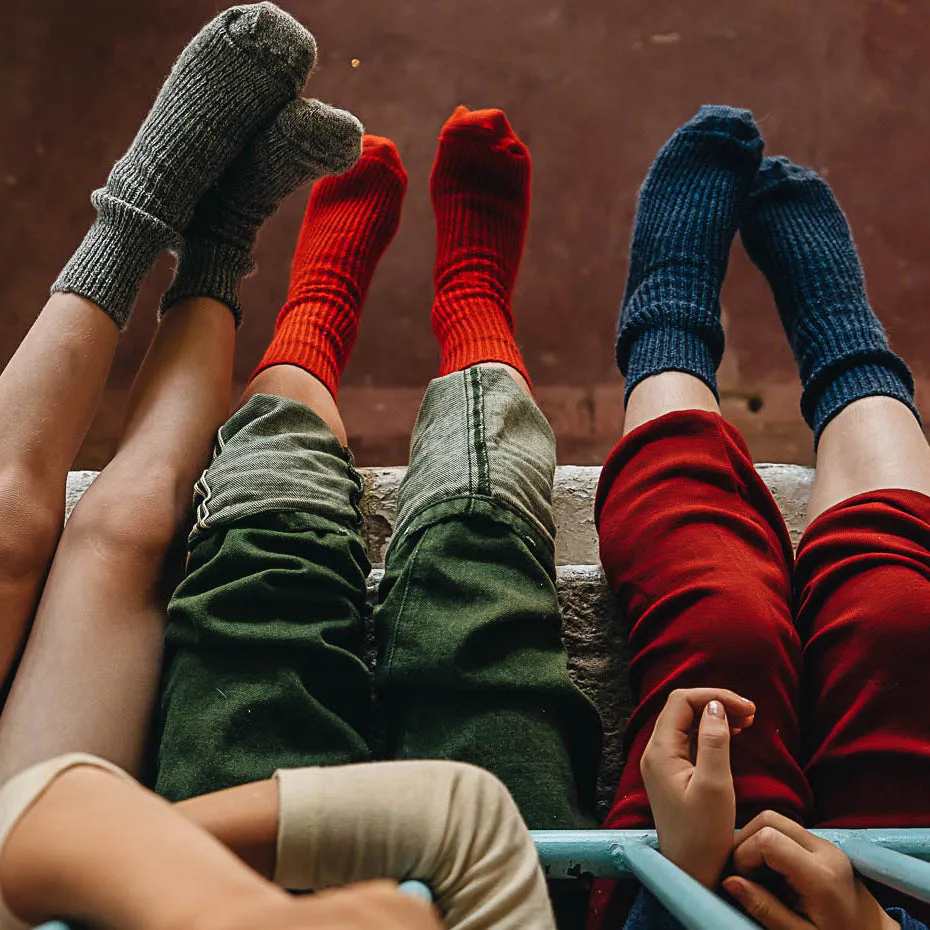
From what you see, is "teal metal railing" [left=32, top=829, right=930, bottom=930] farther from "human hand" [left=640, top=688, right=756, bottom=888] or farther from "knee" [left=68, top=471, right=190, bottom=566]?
"knee" [left=68, top=471, right=190, bottom=566]

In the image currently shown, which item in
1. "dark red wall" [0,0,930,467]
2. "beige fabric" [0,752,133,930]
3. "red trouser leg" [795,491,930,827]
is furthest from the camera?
"dark red wall" [0,0,930,467]

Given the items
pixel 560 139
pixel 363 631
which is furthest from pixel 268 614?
pixel 560 139

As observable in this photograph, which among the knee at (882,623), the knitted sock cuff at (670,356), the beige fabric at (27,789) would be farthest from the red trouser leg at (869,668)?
the beige fabric at (27,789)

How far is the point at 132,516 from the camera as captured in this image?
0.64 meters

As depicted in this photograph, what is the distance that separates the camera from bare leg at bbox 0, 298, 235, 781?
1.82ft

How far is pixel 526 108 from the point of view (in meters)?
1.46

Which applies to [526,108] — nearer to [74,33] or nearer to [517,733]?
[74,33]

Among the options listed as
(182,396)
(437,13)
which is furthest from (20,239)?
(182,396)

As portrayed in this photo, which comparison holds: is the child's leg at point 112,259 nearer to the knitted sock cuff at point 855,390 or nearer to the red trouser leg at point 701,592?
the red trouser leg at point 701,592

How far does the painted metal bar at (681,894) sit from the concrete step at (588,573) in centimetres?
24

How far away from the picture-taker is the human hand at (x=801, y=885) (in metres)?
0.43

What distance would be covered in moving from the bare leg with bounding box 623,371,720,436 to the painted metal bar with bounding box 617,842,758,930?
41 centimetres

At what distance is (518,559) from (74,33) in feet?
4.43

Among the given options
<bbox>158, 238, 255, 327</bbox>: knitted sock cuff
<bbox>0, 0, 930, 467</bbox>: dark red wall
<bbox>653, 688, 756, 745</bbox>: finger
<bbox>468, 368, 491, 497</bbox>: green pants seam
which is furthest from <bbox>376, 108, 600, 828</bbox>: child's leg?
<bbox>0, 0, 930, 467</bbox>: dark red wall
